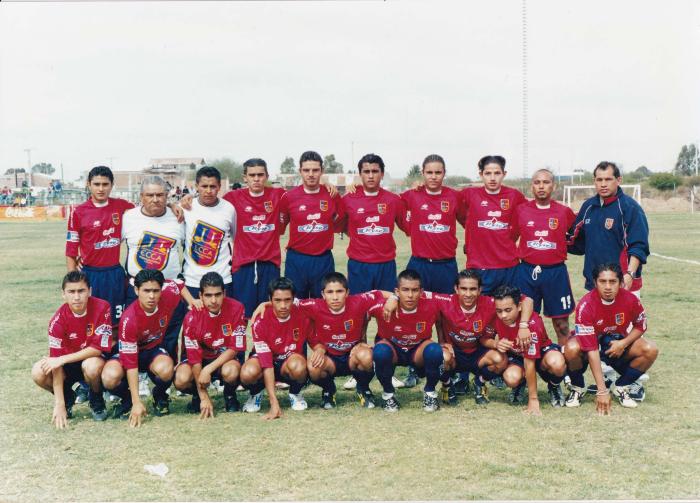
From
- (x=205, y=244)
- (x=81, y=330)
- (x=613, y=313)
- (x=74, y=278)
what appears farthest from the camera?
(x=205, y=244)

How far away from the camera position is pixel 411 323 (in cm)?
505

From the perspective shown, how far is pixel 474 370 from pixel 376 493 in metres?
1.96

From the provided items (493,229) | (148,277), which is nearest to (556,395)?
(493,229)

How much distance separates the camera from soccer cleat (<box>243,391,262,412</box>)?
15.8 feet

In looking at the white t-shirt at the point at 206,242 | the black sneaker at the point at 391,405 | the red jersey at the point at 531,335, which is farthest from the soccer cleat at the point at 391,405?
the white t-shirt at the point at 206,242

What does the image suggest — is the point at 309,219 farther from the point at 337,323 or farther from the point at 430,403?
the point at 430,403

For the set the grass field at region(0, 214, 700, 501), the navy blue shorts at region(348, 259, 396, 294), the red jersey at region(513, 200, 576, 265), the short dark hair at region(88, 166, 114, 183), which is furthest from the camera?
the navy blue shorts at region(348, 259, 396, 294)

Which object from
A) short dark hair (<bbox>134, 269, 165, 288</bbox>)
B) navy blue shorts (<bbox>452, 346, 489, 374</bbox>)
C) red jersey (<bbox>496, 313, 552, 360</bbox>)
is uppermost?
short dark hair (<bbox>134, 269, 165, 288</bbox>)

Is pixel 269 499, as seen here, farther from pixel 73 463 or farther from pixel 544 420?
pixel 544 420

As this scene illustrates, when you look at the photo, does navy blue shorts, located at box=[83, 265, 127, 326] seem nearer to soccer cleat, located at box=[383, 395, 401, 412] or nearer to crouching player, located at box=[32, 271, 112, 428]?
crouching player, located at box=[32, 271, 112, 428]

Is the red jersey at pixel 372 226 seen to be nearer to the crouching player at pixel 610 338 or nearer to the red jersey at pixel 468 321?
the red jersey at pixel 468 321

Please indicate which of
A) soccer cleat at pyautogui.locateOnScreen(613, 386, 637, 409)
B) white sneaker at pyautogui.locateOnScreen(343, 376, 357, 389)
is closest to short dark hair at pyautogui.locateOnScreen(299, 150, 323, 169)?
white sneaker at pyautogui.locateOnScreen(343, 376, 357, 389)

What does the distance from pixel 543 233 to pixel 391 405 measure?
1.96m

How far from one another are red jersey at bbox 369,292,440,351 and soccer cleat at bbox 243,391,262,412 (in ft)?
3.46
